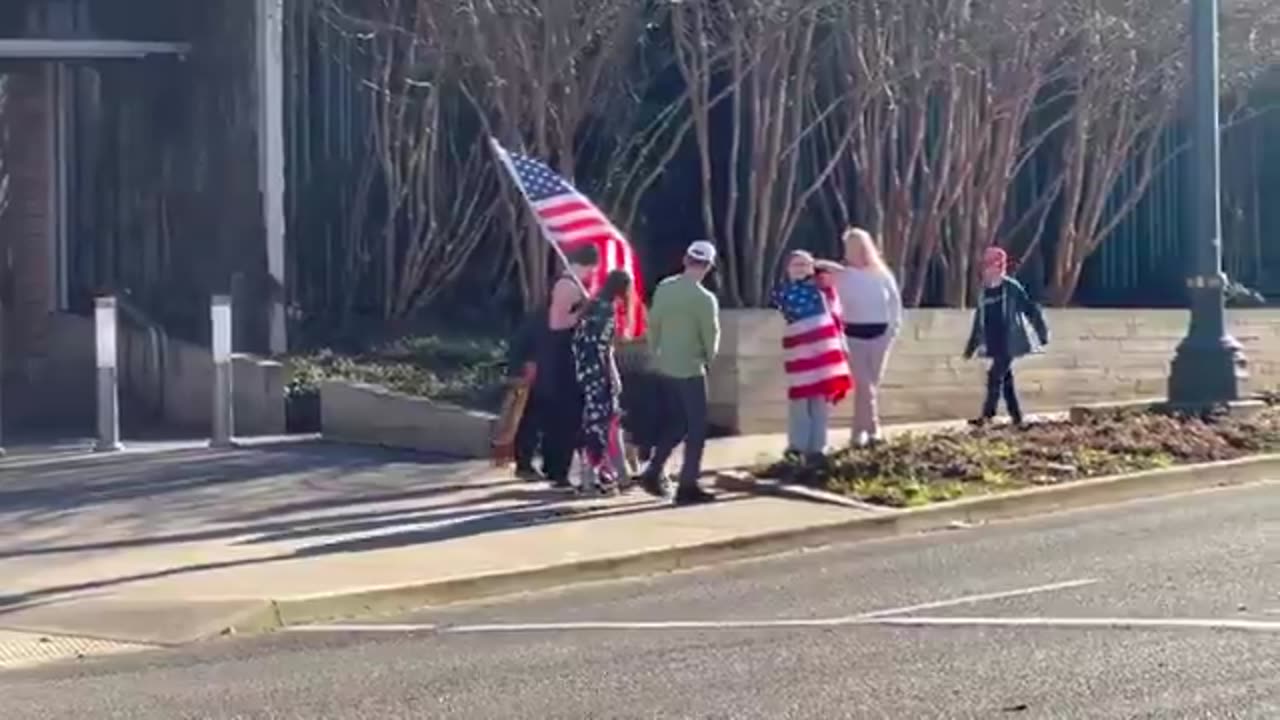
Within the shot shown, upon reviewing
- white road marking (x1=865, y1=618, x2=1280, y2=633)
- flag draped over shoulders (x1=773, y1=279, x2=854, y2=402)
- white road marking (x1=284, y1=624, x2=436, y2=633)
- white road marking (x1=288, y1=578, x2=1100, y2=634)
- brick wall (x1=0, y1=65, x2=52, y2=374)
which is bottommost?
white road marking (x1=284, y1=624, x2=436, y2=633)

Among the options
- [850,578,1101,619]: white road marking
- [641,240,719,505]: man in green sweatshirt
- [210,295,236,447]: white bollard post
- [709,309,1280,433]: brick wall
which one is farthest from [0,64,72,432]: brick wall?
[850,578,1101,619]: white road marking

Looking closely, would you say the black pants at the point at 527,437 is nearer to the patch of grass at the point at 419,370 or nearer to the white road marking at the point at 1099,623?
the patch of grass at the point at 419,370

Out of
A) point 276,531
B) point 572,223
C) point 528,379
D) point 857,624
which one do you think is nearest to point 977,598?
point 857,624

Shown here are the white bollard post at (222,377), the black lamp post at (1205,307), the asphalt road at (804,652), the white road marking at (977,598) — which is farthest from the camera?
the white bollard post at (222,377)

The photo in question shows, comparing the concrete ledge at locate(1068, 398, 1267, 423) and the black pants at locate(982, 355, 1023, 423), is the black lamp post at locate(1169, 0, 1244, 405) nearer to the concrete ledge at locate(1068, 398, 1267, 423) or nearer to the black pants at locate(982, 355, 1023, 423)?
the concrete ledge at locate(1068, 398, 1267, 423)

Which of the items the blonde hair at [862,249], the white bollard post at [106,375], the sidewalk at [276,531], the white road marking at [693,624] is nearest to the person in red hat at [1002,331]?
the blonde hair at [862,249]

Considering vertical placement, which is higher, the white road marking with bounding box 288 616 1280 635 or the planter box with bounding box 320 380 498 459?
the planter box with bounding box 320 380 498 459

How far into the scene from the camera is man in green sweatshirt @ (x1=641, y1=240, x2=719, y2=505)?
17.0 m

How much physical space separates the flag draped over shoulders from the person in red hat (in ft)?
9.35

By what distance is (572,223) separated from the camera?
18.4m

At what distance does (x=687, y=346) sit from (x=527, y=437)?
185 centimetres

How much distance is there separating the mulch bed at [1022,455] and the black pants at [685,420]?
1126mm

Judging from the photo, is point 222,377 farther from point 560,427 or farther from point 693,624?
point 693,624

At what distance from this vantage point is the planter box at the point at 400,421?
67.2 ft
